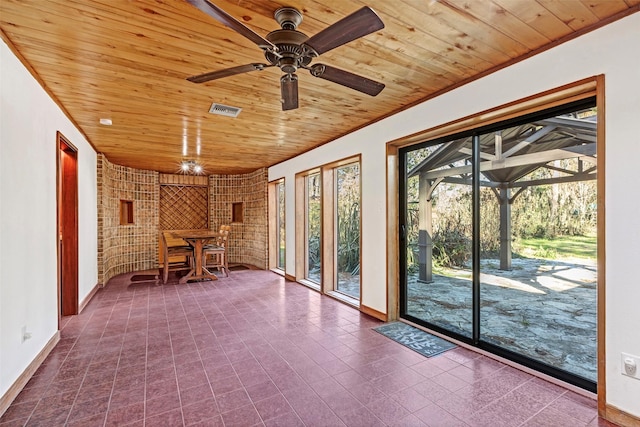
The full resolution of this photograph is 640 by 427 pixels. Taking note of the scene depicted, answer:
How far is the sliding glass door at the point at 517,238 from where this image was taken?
2.10m

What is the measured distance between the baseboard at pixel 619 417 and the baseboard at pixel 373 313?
1801 mm

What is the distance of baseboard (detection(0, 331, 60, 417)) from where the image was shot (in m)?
1.83

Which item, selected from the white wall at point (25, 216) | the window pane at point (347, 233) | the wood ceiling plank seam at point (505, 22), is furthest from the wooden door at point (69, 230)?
the wood ceiling plank seam at point (505, 22)

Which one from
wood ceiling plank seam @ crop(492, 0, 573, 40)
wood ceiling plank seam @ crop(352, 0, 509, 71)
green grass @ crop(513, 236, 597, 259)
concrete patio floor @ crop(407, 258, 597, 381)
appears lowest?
concrete patio floor @ crop(407, 258, 597, 381)

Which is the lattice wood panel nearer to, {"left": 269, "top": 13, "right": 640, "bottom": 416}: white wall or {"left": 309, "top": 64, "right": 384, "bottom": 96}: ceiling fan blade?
{"left": 309, "top": 64, "right": 384, "bottom": 96}: ceiling fan blade

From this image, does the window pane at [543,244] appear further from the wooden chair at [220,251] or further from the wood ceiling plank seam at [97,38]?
the wooden chair at [220,251]

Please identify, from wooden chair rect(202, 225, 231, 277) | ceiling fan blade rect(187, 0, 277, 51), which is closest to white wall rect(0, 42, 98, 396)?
ceiling fan blade rect(187, 0, 277, 51)

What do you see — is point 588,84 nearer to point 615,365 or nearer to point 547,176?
point 547,176

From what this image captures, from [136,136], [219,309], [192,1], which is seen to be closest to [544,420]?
[192,1]

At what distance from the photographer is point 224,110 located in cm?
315

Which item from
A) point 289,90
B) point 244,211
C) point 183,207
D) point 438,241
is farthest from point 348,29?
point 183,207

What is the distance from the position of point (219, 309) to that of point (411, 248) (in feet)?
7.66

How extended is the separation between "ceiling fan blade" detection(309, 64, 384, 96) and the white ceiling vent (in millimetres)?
1569

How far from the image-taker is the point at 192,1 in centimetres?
112
